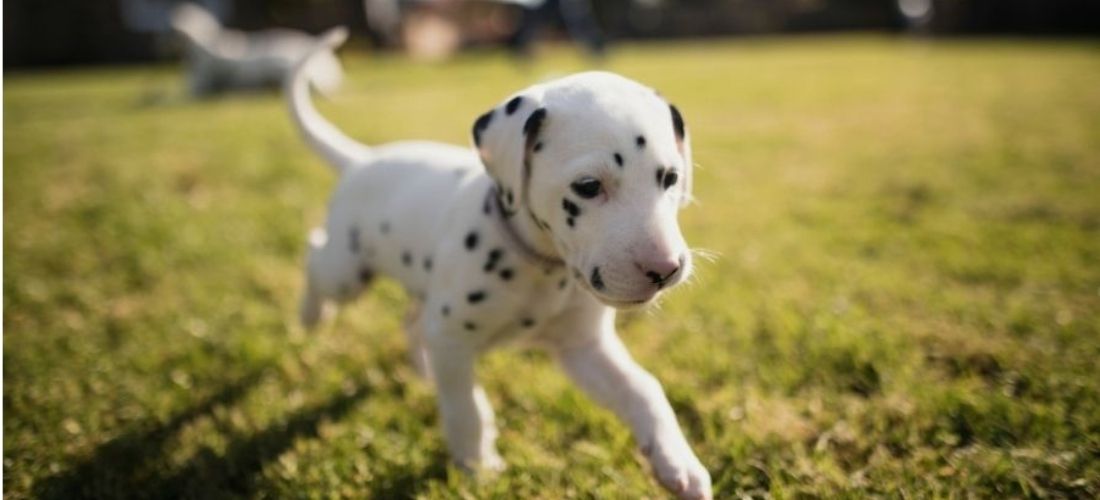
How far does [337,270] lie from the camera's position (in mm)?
3432

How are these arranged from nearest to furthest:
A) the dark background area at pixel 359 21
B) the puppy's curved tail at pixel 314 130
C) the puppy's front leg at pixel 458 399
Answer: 1. the puppy's front leg at pixel 458 399
2. the puppy's curved tail at pixel 314 130
3. the dark background area at pixel 359 21

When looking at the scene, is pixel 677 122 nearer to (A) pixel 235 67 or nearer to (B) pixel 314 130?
(B) pixel 314 130

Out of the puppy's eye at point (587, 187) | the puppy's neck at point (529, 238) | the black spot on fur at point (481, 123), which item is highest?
the black spot on fur at point (481, 123)

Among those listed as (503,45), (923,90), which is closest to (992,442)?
(923,90)

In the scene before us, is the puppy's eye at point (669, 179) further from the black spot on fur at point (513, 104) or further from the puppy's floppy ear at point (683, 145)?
the black spot on fur at point (513, 104)

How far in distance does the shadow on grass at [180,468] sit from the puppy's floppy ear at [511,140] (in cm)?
118

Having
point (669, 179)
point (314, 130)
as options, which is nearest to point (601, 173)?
point (669, 179)

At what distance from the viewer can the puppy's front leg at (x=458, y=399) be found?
258cm

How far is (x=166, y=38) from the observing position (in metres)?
26.5

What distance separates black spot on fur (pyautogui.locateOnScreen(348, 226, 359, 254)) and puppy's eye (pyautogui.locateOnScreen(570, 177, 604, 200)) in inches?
62.2

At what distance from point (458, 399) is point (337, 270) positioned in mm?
1152

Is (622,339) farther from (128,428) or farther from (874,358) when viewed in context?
(128,428)

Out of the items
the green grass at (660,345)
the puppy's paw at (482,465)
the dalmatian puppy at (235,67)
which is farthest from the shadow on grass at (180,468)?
the dalmatian puppy at (235,67)

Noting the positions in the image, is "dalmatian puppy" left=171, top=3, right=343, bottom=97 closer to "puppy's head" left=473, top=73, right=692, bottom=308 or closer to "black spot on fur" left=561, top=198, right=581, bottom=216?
"puppy's head" left=473, top=73, right=692, bottom=308
